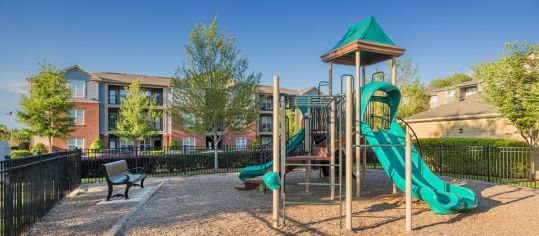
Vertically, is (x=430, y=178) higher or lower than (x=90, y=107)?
lower

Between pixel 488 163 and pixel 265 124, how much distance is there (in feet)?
120

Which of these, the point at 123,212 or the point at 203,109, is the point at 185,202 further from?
the point at 203,109

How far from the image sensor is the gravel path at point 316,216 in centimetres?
631

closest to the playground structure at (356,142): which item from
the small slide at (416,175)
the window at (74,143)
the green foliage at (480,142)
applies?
the small slide at (416,175)

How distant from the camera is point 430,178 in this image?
27.8 feet

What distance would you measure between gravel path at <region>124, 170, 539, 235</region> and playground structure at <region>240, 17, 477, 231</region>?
36 centimetres

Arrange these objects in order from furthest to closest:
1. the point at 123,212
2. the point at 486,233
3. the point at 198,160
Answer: the point at 198,160
the point at 123,212
the point at 486,233

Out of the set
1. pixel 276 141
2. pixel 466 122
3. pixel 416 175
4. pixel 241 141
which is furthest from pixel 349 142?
pixel 241 141

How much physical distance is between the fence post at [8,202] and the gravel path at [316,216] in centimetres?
178

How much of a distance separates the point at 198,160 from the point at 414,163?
39.2 ft

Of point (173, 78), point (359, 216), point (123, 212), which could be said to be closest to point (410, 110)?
point (173, 78)

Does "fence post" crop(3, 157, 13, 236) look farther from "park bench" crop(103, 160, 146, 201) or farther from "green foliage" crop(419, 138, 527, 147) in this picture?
"green foliage" crop(419, 138, 527, 147)

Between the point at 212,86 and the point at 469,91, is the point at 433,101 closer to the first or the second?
the point at 469,91

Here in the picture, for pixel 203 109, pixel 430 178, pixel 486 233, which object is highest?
pixel 203 109
